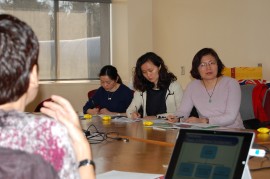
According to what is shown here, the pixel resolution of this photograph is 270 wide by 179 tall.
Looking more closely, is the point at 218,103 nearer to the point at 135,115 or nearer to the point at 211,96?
the point at 211,96

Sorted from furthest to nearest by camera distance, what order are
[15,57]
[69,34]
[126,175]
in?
1. [69,34]
2. [126,175]
3. [15,57]

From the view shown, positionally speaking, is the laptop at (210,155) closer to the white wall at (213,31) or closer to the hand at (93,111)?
the hand at (93,111)

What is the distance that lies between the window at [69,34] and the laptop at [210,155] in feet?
17.0

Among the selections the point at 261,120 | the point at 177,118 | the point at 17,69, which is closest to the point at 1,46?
the point at 17,69

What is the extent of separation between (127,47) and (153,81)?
7.95 ft

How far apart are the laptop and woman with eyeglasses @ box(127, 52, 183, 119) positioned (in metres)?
2.52

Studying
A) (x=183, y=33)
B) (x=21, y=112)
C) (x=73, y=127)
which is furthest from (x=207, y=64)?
(x=21, y=112)

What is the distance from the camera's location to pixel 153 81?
4.19 meters

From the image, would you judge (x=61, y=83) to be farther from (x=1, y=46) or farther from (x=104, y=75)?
(x=1, y=46)

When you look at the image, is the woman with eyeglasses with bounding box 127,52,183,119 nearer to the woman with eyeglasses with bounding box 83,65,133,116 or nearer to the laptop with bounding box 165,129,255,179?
the woman with eyeglasses with bounding box 83,65,133,116

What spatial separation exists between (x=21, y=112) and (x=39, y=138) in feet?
0.31

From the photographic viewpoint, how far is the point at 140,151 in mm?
2396

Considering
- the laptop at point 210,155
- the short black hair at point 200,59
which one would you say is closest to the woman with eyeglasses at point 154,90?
the short black hair at point 200,59

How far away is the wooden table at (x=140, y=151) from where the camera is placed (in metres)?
1.98
